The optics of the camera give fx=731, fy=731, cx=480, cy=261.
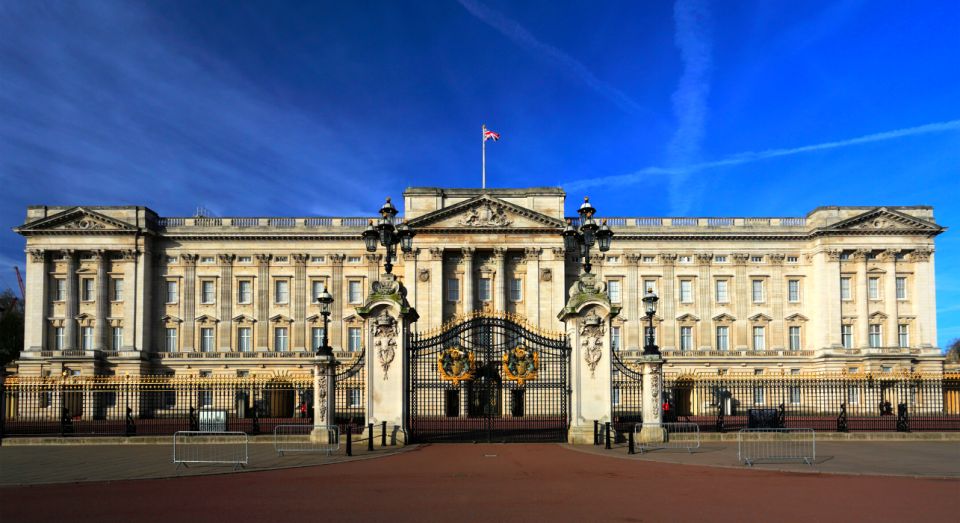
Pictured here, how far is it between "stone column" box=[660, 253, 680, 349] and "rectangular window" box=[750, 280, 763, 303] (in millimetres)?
6661

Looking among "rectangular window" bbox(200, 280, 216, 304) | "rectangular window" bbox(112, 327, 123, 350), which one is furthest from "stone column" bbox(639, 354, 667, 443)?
"rectangular window" bbox(112, 327, 123, 350)

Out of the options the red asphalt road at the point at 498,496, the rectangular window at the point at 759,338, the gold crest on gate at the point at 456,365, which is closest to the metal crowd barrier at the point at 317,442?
the gold crest on gate at the point at 456,365

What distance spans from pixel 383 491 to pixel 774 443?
15.4m

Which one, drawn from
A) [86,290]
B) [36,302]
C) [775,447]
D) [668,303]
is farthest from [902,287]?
[36,302]

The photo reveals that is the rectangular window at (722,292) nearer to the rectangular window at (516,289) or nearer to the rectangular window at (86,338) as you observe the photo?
the rectangular window at (516,289)

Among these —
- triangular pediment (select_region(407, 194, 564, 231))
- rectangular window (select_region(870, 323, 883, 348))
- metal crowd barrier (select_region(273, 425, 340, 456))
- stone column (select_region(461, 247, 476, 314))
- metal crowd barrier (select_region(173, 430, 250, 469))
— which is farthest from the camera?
rectangular window (select_region(870, 323, 883, 348))

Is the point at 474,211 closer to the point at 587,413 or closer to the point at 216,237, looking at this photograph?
the point at 216,237

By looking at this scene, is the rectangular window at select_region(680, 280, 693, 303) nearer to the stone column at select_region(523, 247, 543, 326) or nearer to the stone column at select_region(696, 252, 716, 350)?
the stone column at select_region(696, 252, 716, 350)

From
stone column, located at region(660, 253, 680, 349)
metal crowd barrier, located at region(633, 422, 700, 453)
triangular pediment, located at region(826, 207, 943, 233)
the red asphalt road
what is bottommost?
metal crowd barrier, located at region(633, 422, 700, 453)

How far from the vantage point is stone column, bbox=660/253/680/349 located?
204 feet

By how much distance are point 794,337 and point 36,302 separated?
210ft

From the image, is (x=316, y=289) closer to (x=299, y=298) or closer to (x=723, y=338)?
(x=299, y=298)

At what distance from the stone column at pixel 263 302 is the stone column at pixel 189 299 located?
5.29 meters

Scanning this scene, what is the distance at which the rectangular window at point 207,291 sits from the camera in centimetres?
6284
